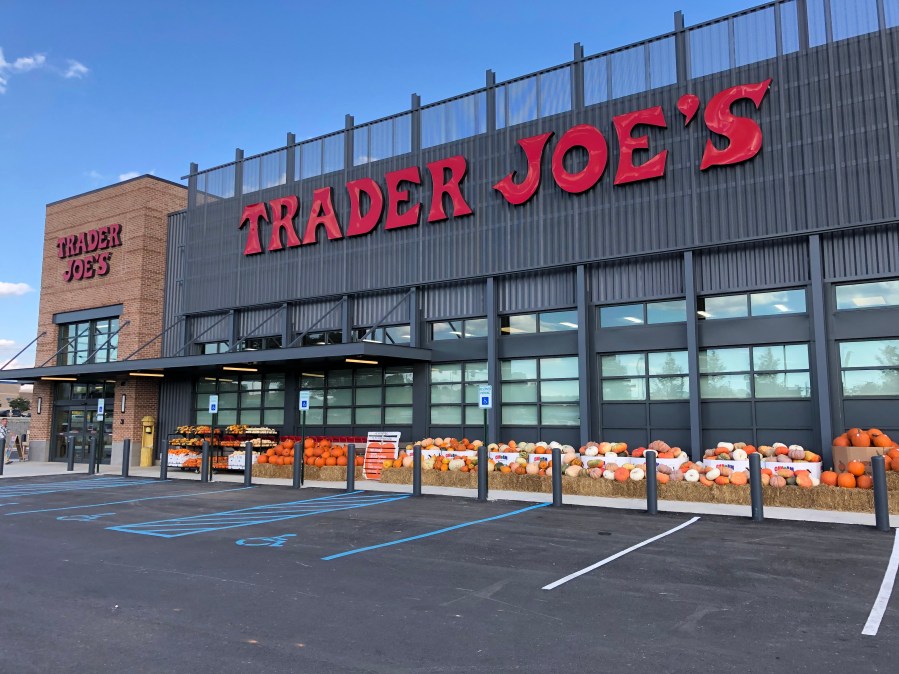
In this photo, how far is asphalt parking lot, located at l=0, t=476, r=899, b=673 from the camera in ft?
18.0

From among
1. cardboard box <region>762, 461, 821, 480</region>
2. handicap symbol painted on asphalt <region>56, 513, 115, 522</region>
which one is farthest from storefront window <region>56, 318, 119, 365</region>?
cardboard box <region>762, 461, 821, 480</region>

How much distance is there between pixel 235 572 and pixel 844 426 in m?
14.2

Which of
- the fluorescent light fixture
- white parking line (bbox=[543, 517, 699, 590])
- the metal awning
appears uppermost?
the fluorescent light fixture

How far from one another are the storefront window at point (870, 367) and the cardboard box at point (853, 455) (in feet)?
7.72

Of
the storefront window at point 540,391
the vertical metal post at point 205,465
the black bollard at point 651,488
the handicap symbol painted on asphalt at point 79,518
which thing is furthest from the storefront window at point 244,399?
the black bollard at point 651,488

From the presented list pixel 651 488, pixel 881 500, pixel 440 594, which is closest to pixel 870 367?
pixel 881 500

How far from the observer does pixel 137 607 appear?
691cm

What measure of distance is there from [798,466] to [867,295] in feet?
16.3

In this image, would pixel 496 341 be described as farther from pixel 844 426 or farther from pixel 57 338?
pixel 57 338

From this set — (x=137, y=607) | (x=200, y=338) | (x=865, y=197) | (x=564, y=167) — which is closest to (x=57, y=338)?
(x=200, y=338)

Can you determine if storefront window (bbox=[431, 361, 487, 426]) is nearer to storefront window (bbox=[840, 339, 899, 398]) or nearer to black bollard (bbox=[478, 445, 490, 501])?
black bollard (bbox=[478, 445, 490, 501])

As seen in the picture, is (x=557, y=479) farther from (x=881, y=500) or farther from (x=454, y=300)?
(x=454, y=300)

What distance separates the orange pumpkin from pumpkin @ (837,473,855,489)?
11 cm

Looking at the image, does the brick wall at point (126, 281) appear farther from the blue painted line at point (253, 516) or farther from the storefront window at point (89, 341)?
the blue painted line at point (253, 516)
